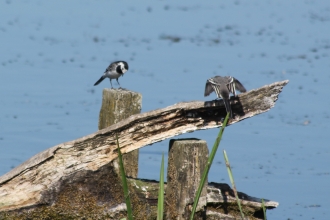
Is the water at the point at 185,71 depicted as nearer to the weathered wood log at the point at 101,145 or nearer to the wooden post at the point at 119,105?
the wooden post at the point at 119,105

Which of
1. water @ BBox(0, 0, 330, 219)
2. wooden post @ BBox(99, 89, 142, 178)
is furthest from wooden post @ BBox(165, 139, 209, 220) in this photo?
water @ BBox(0, 0, 330, 219)

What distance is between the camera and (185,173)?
5.94 m

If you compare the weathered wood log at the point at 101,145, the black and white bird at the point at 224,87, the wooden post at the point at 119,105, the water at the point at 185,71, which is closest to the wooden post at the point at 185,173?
the weathered wood log at the point at 101,145

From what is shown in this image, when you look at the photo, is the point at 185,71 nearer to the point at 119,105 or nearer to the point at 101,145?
the point at 119,105

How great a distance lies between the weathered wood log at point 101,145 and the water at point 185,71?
116 inches

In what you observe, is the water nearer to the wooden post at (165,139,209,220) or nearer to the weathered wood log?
the wooden post at (165,139,209,220)

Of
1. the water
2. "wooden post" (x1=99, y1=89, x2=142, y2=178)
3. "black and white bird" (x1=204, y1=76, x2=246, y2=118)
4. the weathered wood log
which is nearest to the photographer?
the weathered wood log

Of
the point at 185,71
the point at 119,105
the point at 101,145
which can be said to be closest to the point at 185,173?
the point at 101,145

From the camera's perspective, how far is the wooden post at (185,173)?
593 cm

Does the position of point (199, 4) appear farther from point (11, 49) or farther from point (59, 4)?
point (11, 49)

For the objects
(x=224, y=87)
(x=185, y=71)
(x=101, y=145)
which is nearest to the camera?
(x=101, y=145)

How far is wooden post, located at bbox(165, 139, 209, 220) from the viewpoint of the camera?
19.5 feet

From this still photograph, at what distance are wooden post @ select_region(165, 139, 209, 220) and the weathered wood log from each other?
164mm

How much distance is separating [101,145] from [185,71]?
859cm
